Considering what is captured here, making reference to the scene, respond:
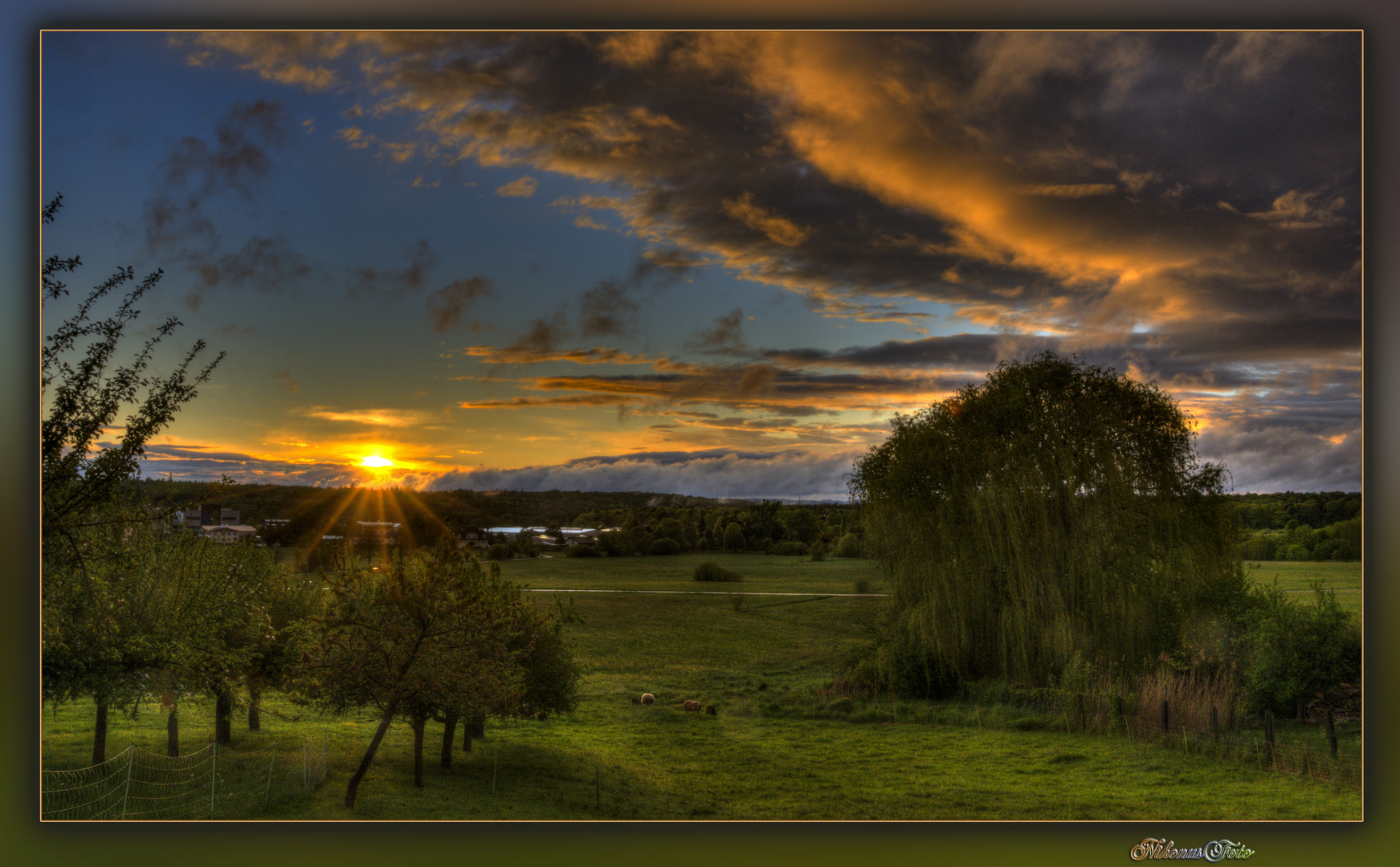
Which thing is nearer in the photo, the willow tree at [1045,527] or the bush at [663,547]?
the willow tree at [1045,527]

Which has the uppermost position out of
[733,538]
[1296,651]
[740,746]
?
[733,538]

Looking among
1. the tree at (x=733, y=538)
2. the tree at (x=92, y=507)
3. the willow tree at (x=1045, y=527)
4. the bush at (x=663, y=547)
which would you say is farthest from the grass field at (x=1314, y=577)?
the tree at (x=92, y=507)

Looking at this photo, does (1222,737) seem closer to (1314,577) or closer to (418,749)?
(1314,577)

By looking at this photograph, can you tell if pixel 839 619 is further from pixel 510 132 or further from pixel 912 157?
pixel 510 132

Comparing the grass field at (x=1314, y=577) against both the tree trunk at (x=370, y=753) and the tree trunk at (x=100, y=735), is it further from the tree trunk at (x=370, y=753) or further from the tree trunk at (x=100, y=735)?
the tree trunk at (x=100, y=735)

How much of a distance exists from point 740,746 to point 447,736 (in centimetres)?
300

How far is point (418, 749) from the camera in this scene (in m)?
5.79

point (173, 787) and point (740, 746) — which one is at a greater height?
point (173, 787)

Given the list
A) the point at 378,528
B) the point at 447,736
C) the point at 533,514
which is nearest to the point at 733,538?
the point at 533,514

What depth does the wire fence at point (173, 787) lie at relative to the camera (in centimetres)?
510

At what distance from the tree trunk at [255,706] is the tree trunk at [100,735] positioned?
3.41 feet

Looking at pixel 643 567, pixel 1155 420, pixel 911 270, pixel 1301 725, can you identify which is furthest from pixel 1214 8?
pixel 643 567

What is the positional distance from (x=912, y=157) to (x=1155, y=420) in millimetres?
3775

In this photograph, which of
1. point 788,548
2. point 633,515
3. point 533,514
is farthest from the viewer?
point 788,548
